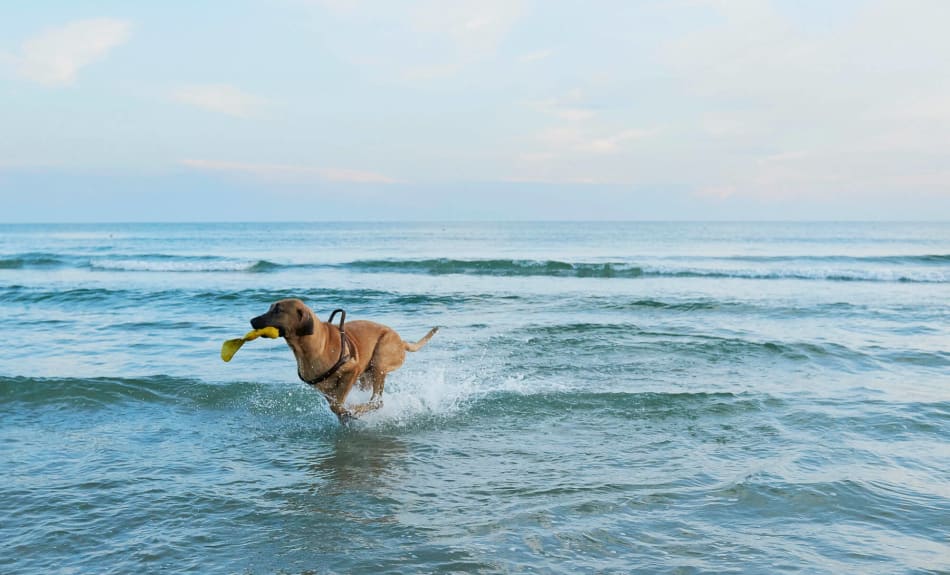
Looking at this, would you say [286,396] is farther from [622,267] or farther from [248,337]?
[622,267]

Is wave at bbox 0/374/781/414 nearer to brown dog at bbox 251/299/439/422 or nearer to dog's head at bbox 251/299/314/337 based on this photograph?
brown dog at bbox 251/299/439/422

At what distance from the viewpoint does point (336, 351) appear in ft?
20.6

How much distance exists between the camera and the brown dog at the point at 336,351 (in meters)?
5.71

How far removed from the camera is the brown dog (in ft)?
18.7

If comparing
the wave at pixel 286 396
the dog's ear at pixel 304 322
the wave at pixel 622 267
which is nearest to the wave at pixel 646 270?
the wave at pixel 622 267

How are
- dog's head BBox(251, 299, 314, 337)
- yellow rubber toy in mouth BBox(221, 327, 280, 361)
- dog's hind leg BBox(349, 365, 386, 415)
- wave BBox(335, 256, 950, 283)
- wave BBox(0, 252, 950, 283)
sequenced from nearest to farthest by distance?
yellow rubber toy in mouth BBox(221, 327, 280, 361) → dog's head BBox(251, 299, 314, 337) → dog's hind leg BBox(349, 365, 386, 415) → wave BBox(335, 256, 950, 283) → wave BBox(0, 252, 950, 283)

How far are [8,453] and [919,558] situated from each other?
22.3 ft

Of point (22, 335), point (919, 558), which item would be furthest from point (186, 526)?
point (22, 335)

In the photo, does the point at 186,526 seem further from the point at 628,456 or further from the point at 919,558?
the point at 919,558

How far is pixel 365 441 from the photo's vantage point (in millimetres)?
6660

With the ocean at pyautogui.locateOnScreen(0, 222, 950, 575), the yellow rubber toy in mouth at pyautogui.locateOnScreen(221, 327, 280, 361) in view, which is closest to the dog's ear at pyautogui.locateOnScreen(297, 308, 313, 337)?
the yellow rubber toy in mouth at pyautogui.locateOnScreen(221, 327, 280, 361)

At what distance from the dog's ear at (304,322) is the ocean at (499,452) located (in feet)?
3.65

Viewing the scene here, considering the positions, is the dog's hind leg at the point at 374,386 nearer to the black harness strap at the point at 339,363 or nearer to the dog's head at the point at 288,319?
the black harness strap at the point at 339,363

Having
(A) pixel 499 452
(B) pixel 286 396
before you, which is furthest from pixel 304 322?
(B) pixel 286 396
